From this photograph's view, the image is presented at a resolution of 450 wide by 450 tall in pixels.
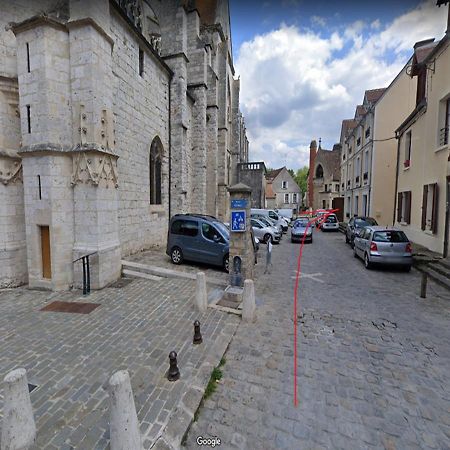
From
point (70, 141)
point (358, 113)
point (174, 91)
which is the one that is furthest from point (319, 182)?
point (70, 141)

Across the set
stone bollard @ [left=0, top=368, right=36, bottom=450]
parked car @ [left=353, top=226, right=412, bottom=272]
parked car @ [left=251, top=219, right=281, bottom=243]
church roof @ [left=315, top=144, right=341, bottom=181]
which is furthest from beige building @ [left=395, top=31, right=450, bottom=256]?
church roof @ [left=315, top=144, right=341, bottom=181]

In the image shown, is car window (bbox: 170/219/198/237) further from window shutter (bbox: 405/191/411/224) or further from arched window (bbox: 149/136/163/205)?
window shutter (bbox: 405/191/411/224)

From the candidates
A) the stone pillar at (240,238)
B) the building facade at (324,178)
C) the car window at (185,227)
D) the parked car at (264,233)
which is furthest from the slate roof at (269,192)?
the stone pillar at (240,238)

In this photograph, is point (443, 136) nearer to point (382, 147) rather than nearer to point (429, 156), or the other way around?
point (429, 156)

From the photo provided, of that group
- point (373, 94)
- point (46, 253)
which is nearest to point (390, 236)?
point (46, 253)

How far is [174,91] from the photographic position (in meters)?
12.1

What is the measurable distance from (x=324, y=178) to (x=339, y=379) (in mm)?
38303

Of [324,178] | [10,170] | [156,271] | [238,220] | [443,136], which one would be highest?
[324,178]

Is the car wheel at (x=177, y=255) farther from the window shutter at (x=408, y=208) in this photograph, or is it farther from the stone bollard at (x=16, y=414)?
the window shutter at (x=408, y=208)

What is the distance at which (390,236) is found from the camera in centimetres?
850

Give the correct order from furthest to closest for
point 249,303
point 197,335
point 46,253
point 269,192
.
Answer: point 269,192 → point 46,253 → point 249,303 → point 197,335

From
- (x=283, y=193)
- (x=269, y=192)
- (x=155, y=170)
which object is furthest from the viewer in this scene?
(x=283, y=193)

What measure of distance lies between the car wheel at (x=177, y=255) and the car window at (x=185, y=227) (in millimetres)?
630

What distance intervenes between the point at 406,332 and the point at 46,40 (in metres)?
10.4
